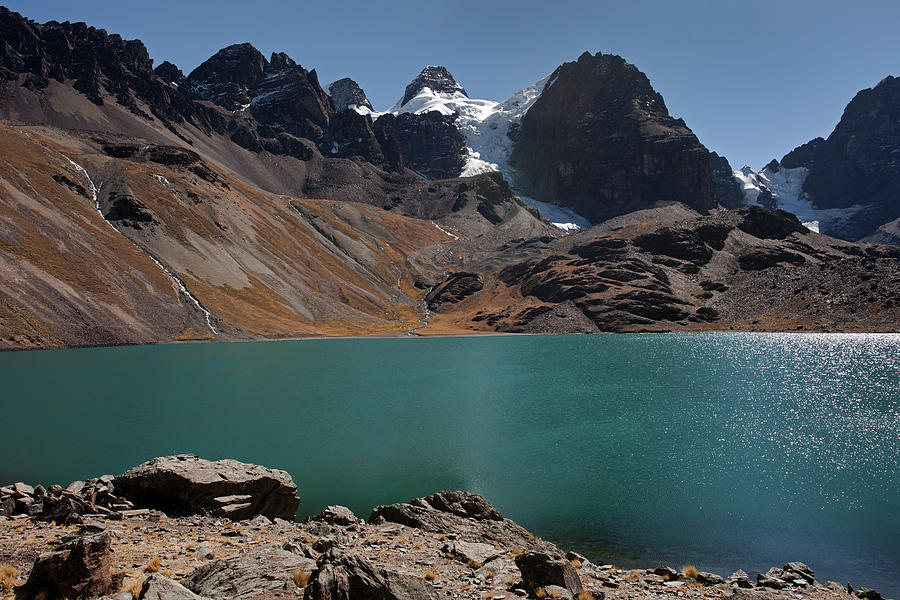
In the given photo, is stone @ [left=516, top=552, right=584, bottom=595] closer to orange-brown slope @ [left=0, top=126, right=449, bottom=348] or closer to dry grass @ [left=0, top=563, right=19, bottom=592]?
dry grass @ [left=0, top=563, right=19, bottom=592]

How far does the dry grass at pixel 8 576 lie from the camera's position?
11767 millimetres

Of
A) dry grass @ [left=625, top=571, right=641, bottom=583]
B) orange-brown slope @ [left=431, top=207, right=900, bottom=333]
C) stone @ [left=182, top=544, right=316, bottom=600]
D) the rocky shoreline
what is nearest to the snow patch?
orange-brown slope @ [left=431, top=207, right=900, bottom=333]

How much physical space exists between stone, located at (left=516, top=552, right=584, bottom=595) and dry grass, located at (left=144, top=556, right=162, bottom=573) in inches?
388

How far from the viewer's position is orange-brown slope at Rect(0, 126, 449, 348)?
97.5 metres

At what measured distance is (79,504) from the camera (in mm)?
18641

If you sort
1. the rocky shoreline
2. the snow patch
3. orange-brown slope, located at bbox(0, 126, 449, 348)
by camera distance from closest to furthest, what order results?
the rocky shoreline < orange-brown slope, located at bbox(0, 126, 449, 348) < the snow patch

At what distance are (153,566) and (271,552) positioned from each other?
122 inches

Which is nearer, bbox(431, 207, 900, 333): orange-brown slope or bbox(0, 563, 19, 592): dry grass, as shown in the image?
bbox(0, 563, 19, 592): dry grass

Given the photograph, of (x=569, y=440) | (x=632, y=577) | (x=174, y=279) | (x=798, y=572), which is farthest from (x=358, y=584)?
(x=174, y=279)

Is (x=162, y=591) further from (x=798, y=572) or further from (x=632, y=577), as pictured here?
(x=798, y=572)

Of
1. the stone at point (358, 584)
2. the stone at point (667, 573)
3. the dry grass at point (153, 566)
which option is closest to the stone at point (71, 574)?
the dry grass at point (153, 566)

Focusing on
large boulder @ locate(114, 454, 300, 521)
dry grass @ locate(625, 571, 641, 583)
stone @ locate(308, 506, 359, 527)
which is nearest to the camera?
dry grass @ locate(625, 571, 641, 583)

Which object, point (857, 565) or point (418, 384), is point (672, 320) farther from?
point (857, 565)

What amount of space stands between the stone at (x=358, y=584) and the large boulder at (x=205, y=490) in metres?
11.7
